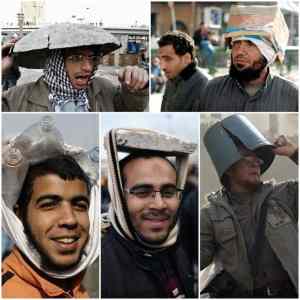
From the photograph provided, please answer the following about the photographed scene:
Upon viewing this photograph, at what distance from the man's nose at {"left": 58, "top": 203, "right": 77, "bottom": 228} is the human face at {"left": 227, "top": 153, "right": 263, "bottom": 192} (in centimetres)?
108

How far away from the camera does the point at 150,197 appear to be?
5711 millimetres

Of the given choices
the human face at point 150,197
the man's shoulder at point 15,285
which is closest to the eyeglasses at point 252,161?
the human face at point 150,197

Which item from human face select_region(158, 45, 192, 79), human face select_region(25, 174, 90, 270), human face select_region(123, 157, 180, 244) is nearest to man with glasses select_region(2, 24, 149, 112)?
human face select_region(158, 45, 192, 79)

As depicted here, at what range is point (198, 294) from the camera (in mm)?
5855

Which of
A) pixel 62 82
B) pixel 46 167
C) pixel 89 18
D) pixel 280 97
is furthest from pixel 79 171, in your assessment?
pixel 280 97

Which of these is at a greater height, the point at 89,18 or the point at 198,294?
the point at 89,18

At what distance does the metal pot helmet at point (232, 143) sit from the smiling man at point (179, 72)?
25cm

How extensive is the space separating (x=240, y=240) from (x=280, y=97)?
39.2 inches

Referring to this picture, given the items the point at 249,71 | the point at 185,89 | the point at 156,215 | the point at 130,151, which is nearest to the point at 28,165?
the point at 130,151

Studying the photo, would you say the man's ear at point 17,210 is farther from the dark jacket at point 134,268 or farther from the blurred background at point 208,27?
the blurred background at point 208,27

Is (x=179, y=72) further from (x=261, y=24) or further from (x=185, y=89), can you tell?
(x=261, y=24)

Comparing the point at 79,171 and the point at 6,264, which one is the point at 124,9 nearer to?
the point at 79,171

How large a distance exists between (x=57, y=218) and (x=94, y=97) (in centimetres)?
84

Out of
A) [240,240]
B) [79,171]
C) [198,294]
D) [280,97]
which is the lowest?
[198,294]
